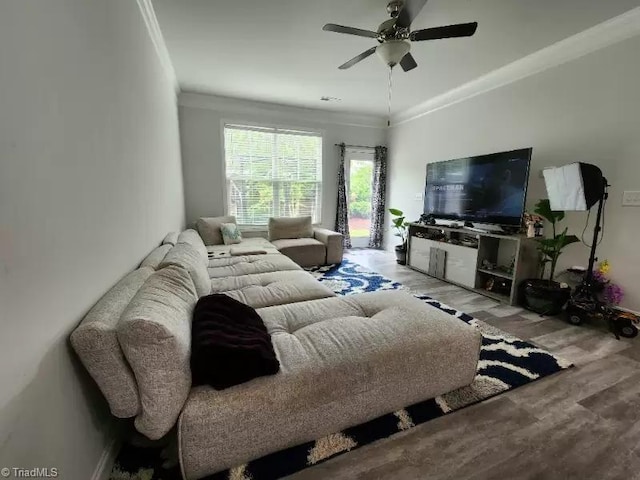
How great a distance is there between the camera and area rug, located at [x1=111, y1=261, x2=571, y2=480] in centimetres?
111

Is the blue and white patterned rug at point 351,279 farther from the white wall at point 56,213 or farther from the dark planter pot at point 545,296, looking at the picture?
the white wall at point 56,213

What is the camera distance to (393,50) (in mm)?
2182

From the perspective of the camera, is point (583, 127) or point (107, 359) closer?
point (107, 359)

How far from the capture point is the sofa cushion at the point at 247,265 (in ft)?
8.37

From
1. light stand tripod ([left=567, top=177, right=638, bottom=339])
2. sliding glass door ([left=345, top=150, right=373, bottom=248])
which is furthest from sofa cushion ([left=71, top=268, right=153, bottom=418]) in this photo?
sliding glass door ([left=345, top=150, right=373, bottom=248])

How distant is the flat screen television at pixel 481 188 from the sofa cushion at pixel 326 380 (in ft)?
6.78

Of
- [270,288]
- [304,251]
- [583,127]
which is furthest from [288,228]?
[583,127]

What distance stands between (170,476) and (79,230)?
3.38 ft

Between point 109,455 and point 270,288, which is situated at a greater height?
point 270,288

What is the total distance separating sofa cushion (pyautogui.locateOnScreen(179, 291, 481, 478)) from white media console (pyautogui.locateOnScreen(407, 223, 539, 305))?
177 centimetres

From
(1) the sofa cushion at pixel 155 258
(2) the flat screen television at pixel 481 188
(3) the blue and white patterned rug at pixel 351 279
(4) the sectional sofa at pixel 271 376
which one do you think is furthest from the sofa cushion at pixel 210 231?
(2) the flat screen television at pixel 481 188

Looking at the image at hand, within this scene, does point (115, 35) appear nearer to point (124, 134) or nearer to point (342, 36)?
point (124, 134)

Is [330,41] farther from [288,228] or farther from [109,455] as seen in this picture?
[109,455]
